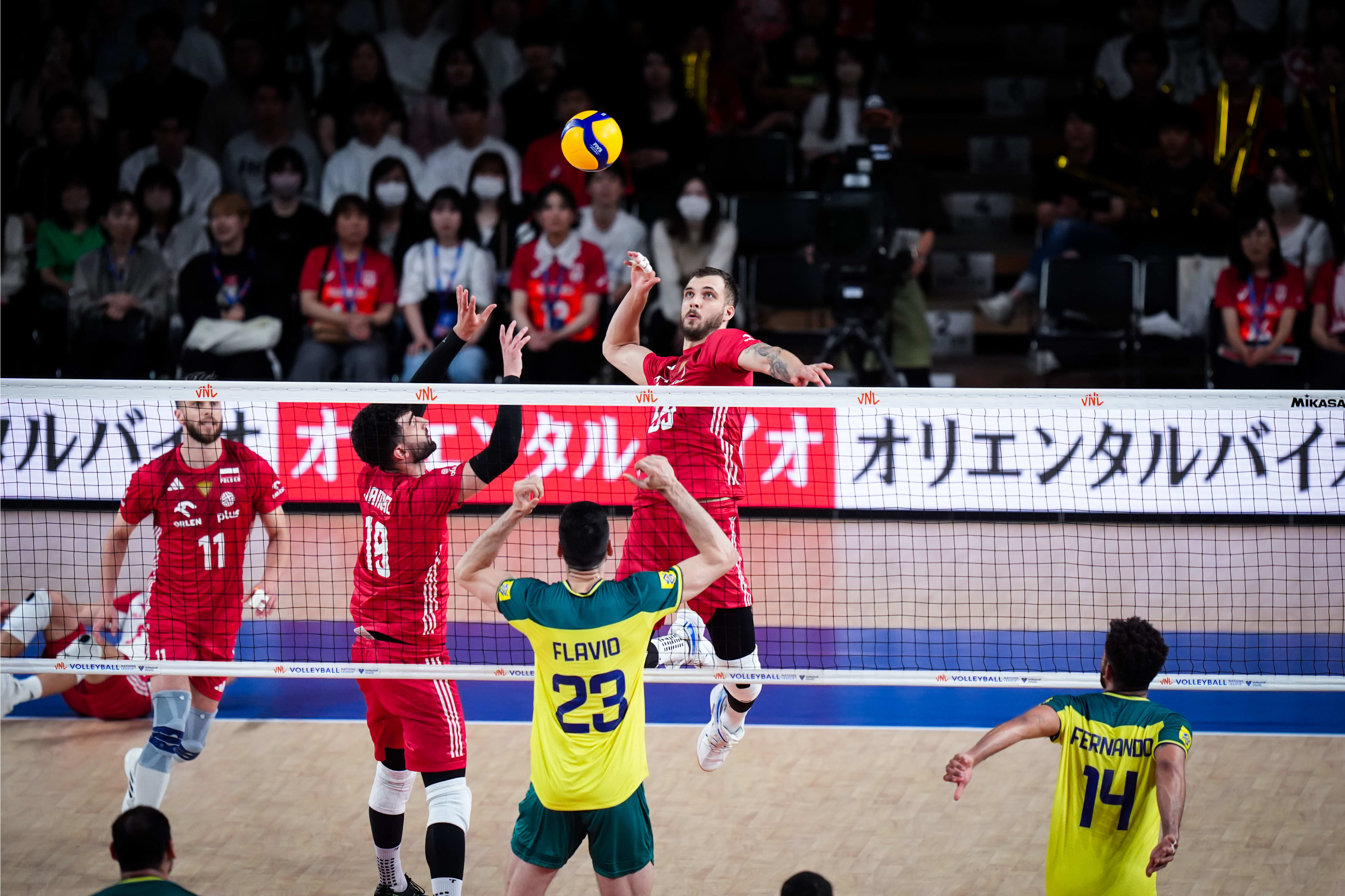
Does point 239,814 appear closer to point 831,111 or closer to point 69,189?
point 69,189

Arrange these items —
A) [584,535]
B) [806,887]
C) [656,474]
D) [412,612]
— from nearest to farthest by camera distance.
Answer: [806,887] < [584,535] < [656,474] < [412,612]

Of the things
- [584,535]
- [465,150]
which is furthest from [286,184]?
[584,535]

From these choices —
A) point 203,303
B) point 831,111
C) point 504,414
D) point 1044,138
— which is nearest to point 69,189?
point 203,303

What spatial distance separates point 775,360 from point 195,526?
3115 millimetres

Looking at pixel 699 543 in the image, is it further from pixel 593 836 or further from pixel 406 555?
pixel 406 555

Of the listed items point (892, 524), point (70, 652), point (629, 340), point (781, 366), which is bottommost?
point (70, 652)

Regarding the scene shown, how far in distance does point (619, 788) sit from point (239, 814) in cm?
311

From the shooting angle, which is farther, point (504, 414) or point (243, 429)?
point (243, 429)

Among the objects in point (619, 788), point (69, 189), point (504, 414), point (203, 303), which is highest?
point (69, 189)

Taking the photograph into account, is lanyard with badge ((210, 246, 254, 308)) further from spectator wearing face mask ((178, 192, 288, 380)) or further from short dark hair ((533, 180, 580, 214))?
short dark hair ((533, 180, 580, 214))

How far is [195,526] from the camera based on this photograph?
7125 millimetres

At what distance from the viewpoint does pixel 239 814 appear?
299 inches

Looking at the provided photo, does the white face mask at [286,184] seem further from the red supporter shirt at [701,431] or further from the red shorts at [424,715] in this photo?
the red shorts at [424,715]

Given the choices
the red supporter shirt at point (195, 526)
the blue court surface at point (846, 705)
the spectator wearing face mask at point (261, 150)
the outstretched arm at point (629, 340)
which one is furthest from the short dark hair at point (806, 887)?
the spectator wearing face mask at point (261, 150)
